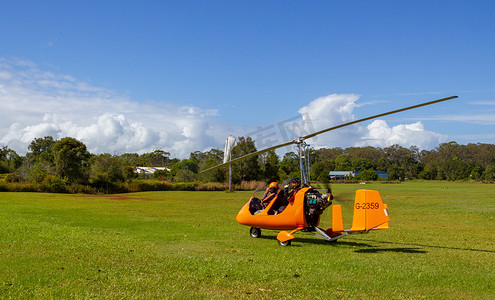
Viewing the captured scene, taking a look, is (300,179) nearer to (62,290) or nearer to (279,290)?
(279,290)

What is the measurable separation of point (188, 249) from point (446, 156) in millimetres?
165481

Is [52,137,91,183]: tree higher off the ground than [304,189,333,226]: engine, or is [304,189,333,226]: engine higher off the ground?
[52,137,91,183]: tree

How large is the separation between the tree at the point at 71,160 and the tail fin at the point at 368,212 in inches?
1854

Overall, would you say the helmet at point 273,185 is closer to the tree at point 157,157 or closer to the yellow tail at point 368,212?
the yellow tail at point 368,212

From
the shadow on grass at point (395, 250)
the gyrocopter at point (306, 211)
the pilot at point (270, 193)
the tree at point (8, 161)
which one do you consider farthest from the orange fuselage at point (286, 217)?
the tree at point (8, 161)

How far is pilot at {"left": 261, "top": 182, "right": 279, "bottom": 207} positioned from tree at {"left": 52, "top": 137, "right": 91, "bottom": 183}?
144 feet

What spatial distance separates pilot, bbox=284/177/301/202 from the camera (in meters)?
11.8

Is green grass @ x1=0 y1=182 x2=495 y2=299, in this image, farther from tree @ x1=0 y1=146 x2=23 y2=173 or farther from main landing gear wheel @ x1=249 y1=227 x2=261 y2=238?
tree @ x1=0 y1=146 x2=23 y2=173

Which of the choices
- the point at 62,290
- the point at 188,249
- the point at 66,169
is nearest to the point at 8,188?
the point at 66,169

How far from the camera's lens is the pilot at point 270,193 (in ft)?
41.2

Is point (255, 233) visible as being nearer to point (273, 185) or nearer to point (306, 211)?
point (273, 185)

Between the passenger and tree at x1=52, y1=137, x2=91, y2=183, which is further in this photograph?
tree at x1=52, y1=137, x2=91, y2=183

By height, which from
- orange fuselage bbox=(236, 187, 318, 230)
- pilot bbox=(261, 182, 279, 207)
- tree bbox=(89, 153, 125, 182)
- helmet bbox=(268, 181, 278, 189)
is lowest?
orange fuselage bbox=(236, 187, 318, 230)

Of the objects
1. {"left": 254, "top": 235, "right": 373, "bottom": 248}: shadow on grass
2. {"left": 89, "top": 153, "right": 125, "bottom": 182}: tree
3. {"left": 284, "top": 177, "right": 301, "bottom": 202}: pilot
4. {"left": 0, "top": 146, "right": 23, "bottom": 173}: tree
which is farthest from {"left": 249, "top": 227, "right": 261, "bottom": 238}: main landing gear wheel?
{"left": 0, "top": 146, "right": 23, "bottom": 173}: tree
